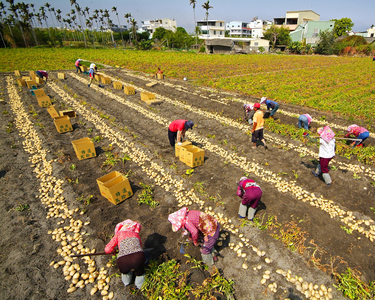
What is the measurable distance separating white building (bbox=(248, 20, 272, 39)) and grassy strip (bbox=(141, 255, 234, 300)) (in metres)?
90.0

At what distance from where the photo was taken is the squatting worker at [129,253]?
3.24 metres

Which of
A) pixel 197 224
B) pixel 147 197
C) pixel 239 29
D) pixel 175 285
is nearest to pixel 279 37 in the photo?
pixel 239 29

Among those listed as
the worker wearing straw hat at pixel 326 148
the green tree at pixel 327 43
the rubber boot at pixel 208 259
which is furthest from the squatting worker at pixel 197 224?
the green tree at pixel 327 43

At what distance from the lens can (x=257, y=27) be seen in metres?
86.7

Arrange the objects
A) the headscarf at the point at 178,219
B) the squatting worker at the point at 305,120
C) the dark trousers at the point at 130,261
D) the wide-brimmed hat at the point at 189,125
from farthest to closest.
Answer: the squatting worker at the point at 305,120, the wide-brimmed hat at the point at 189,125, the headscarf at the point at 178,219, the dark trousers at the point at 130,261

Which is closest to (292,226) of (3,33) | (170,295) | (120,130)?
(170,295)

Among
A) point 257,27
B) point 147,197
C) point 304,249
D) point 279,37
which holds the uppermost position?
point 257,27

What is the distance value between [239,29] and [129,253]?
104865mm

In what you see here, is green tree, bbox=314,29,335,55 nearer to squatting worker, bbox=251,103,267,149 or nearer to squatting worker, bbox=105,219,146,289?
squatting worker, bbox=251,103,267,149

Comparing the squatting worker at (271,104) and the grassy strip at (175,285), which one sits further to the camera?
the squatting worker at (271,104)

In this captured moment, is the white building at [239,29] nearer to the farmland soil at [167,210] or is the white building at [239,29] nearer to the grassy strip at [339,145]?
the grassy strip at [339,145]

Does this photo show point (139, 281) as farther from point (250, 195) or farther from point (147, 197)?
point (250, 195)

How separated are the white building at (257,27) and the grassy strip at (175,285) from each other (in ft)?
295

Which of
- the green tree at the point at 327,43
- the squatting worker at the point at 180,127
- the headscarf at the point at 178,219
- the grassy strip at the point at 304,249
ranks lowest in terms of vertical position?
the grassy strip at the point at 304,249
